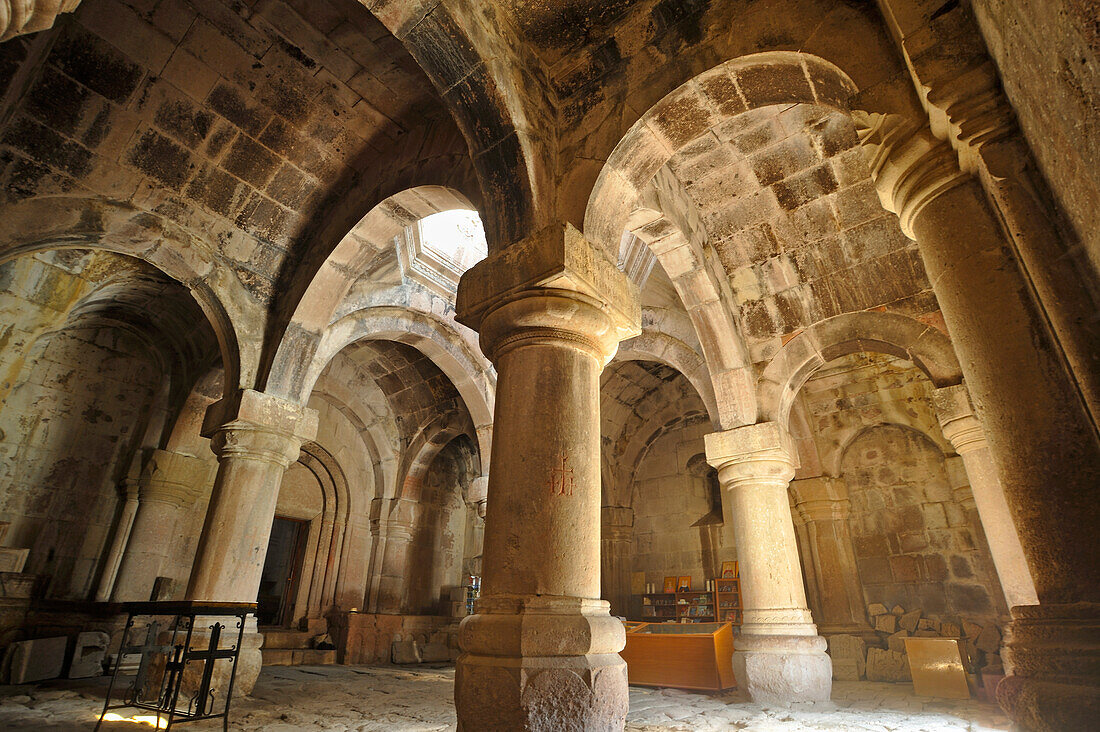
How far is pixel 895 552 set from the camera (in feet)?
27.3

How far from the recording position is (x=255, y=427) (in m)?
5.33

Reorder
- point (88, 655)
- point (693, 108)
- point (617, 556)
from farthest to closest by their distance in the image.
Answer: point (617, 556) → point (88, 655) → point (693, 108)

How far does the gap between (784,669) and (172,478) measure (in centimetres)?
753

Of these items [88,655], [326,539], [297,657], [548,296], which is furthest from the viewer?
[326,539]

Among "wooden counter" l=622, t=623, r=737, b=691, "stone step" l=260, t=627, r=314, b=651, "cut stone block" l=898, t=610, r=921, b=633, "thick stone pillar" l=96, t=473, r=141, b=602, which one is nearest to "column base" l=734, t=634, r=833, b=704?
"wooden counter" l=622, t=623, r=737, b=691

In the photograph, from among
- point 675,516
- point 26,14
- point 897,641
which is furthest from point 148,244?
point 897,641

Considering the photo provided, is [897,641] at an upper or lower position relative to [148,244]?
lower

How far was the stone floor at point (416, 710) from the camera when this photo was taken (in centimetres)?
378

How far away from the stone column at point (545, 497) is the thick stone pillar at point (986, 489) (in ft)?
12.6

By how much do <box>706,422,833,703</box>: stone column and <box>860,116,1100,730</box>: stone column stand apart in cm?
330

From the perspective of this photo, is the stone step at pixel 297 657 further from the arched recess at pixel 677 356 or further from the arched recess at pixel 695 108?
the arched recess at pixel 695 108

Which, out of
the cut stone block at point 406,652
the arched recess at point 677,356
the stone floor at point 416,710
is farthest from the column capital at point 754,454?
the cut stone block at point 406,652

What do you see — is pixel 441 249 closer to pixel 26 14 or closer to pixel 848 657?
pixel 26 14

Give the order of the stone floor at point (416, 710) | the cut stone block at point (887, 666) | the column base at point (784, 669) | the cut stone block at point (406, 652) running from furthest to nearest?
1. the cut stone block at point (406, 652)
2. the cut stone block at point (887, 666)
3. the column base at point (784, 669)
4. the stone floor at point (416, 710)
